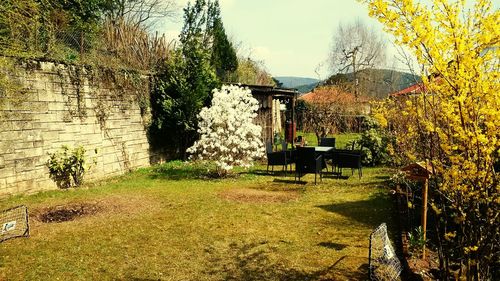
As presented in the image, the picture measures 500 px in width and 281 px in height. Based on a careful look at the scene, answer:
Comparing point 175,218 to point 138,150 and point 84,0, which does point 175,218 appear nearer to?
point 138,150

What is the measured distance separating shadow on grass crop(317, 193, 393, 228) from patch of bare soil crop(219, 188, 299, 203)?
42.1 inches

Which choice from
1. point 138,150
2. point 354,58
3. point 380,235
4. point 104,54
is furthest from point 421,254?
point 354,58

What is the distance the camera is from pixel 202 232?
20.7ft

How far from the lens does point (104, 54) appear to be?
1180cm

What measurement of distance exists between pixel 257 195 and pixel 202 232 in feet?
9.32

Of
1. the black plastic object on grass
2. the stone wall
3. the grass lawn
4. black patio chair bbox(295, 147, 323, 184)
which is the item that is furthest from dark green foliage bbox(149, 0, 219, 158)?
the black plastic object on grass

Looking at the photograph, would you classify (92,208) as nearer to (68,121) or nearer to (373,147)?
(68,121)

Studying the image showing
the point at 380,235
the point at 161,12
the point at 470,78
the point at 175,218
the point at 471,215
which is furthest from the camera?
the point at 161,12

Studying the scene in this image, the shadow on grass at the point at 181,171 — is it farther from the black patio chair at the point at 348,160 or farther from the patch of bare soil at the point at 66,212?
the black patio chair at the point at 348,160

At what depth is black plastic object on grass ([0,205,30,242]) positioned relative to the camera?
17.4ft

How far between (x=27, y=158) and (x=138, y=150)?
3899 mm

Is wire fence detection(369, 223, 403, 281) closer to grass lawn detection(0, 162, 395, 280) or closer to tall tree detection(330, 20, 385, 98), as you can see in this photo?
grass lawn detection(0, 162, 395, 280)

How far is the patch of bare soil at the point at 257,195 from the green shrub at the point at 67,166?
3852 mm

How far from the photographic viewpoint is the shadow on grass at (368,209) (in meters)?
6.95
